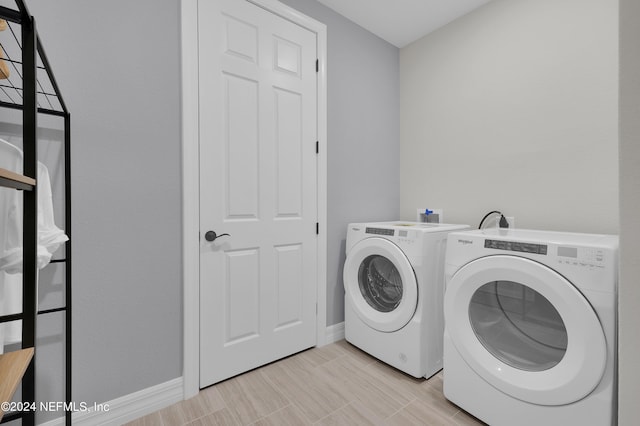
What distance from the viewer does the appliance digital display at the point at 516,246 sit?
1149mm

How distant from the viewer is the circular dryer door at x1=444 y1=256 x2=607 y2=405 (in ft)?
3.40

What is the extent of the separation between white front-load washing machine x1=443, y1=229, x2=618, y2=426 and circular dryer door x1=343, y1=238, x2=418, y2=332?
0.87 ft

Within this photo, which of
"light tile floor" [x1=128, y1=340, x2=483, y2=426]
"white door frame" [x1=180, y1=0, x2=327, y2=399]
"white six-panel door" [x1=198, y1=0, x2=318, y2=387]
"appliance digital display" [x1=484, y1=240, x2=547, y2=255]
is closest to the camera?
"appliance digital display" [x1=484, y1=240, x2=547, y2=255]

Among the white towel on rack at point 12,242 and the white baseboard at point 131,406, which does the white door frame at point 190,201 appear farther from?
the white towel on rack at point 12,242

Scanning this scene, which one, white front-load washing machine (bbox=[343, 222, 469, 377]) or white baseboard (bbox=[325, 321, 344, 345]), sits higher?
white front-load washing machine (bbox=[343, 222, 469, 377])

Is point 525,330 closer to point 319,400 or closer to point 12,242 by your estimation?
point 319,400

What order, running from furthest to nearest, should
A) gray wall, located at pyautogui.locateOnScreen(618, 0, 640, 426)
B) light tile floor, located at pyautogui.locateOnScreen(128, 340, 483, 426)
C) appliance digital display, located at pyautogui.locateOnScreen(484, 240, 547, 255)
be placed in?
light tile floor, located at pyautogui.locateOnScreen(128, 340, 483, 426) → appliance digital display, located at pyautogui.locateOnScreen(484, 240, 547, 255) → gray wall, located at pyautogui.locateOnScreen(618, 0, 640, 426)

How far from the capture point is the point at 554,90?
172cm

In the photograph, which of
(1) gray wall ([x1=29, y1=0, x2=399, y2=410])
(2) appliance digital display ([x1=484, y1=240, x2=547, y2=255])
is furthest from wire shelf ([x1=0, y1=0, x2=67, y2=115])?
(2) appliance digital display ([x1=484, y1=240, x2=547, y2=255])

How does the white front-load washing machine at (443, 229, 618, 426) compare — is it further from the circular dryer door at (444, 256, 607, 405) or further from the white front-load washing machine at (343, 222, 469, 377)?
the white front-load washing machine at (343, 222, 469, 377)

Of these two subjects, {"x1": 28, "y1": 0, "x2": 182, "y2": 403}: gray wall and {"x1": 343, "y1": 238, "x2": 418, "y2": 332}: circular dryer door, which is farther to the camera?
{"x1": 343, "y1": 238, "x2": 418, "y2": 332}: circular dryer door

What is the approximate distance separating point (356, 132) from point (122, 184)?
1608 millimetres

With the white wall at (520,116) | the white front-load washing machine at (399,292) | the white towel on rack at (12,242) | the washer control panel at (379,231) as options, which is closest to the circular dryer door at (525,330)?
the white front-load washing machine at (399,292)

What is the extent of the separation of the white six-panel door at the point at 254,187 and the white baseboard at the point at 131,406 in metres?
0.16
